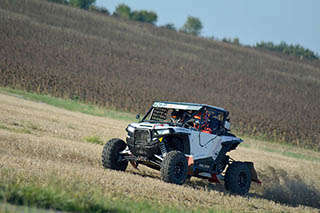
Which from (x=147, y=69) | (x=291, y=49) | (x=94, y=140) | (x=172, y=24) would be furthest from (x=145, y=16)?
(x=94, y=140)

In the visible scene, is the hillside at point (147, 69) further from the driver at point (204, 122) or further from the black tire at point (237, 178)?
the driver at point (204, 122)

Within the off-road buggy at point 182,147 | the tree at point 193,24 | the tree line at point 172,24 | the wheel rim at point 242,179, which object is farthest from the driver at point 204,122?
the tree at point 193,24

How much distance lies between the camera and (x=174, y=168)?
11.1 m

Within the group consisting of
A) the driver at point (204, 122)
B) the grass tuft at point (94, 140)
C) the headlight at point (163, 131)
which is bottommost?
the grass tuft at point (94, 140)

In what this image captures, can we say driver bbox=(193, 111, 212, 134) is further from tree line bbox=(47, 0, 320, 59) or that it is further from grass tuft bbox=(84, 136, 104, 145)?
tree line bbox=(47, 0, 320, 59)

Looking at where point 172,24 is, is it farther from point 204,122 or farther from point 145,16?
point 204,122

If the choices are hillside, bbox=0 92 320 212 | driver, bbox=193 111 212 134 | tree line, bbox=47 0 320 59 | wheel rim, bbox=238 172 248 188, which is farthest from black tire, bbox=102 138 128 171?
tree line, bbox=47 0 320 59

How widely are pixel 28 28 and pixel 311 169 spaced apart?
48.8 meters

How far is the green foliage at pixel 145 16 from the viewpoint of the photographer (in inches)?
4979

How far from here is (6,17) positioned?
6231 centimetres

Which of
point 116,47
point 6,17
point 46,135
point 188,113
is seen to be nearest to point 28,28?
point 6,17

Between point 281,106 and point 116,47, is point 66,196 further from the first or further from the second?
point 116,47

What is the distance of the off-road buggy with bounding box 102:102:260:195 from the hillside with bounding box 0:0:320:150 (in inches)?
1038

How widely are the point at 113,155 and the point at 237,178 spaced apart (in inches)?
133
